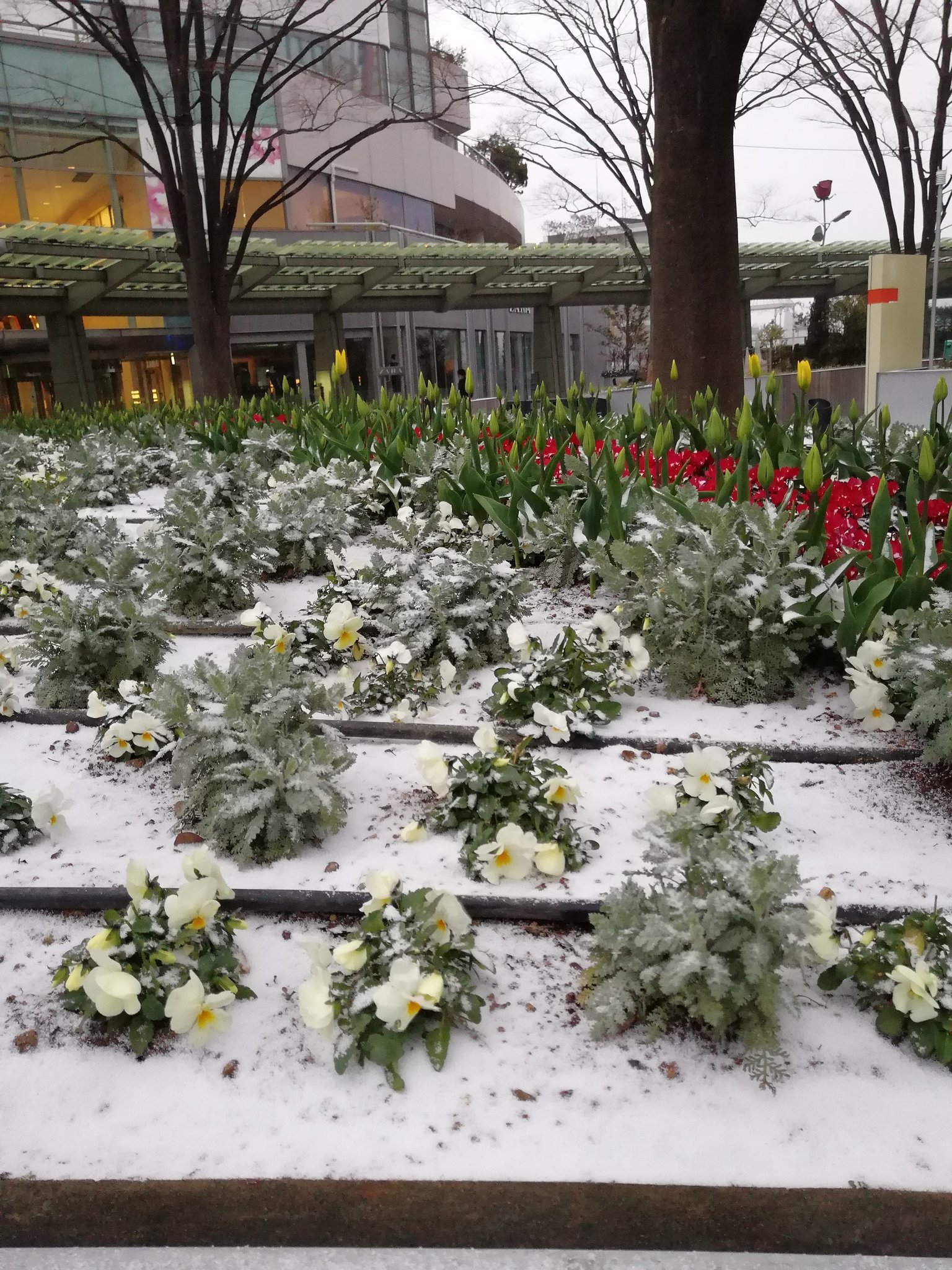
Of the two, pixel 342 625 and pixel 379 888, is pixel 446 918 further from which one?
pixel 342 625

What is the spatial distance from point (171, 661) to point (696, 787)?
1940mm

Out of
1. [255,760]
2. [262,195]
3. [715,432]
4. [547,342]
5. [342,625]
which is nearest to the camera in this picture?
[255,760]

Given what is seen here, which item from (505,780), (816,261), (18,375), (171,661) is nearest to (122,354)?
(18,375)

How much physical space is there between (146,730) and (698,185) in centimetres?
412

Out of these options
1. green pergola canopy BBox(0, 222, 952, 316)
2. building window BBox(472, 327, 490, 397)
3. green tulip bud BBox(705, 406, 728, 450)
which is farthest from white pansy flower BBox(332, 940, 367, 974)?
building window BBox(472, 327, 490, 397)

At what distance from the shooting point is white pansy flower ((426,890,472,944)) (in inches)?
66.0

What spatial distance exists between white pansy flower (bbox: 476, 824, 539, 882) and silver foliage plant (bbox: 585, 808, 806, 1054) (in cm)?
26

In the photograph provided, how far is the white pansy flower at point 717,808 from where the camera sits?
6.04 feet

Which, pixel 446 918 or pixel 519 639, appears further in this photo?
pixel 519 639

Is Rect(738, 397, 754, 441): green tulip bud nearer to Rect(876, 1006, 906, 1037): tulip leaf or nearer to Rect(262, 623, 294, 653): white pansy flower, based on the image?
Rect(262, 623, 294, 653): white pansy flower

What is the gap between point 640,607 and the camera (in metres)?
2.87

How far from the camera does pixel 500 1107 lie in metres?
1.53

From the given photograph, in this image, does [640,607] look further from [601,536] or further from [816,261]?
[816,261]

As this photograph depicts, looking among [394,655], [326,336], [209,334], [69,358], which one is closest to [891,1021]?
[394,655]
